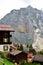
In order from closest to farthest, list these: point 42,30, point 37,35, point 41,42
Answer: point 41,42
point 37,35
point 42,30

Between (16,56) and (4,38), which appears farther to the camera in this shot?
(4,38)

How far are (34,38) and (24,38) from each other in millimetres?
8687

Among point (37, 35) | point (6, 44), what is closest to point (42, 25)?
point (37, 35)

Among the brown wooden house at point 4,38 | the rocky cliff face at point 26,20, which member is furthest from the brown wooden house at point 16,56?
the rocky cliff face at point 26,20

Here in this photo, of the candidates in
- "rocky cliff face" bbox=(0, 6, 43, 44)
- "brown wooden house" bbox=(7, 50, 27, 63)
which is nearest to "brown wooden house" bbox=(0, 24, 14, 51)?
"brown wooden house" bbox=(7, 50, 27, 63)

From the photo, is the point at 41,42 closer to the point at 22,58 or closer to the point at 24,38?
the point at 24,38

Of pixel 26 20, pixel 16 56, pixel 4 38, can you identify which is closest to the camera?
pixel 16 56

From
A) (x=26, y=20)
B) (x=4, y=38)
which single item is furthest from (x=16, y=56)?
(x=26, y=20)

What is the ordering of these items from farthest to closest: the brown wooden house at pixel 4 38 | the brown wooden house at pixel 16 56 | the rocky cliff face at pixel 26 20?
the rocky cliff face at pixel 26 20 < the brown wooden house at pixel 4 38 < the brown wooden house at pixel 16 56

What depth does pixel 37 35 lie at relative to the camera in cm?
14150

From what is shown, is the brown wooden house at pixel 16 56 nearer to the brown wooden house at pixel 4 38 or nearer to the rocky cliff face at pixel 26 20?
the brown wooden house at pixel 4 38

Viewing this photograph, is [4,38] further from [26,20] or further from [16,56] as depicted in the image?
[26,20]

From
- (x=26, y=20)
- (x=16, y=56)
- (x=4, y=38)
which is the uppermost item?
(x=26, y=20)

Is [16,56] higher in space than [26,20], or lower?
lower
